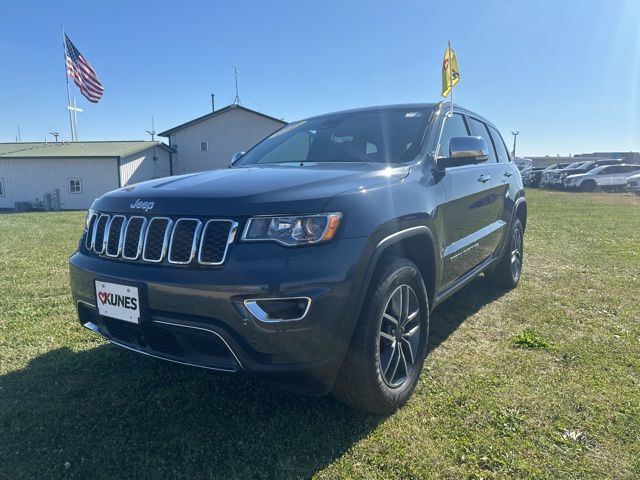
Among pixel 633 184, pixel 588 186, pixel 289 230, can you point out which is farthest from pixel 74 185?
pixel 633 184

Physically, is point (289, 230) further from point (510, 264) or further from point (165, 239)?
point (510, 264)

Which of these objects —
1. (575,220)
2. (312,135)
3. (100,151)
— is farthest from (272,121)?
(312,135)

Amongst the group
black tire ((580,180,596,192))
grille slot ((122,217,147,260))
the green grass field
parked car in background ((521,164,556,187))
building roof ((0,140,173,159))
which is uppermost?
building roof ((0,140,173,159))

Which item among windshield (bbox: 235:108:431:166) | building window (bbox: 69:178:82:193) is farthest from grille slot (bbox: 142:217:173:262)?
building window (bbox: 69:178:82:193)

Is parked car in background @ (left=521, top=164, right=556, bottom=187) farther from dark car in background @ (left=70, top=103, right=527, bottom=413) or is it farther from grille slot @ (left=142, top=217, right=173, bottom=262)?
grille slot @ (left=142, top=217, right=173, bottom=262)

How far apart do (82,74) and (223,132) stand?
25.9 feet

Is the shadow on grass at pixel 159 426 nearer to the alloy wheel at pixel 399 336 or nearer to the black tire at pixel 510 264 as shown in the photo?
Result: the alloy wheel at pixel 399 336

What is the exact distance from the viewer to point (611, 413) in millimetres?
2719

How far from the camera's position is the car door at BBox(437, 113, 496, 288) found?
10.8ft

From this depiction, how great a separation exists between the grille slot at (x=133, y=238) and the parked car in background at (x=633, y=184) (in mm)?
28701

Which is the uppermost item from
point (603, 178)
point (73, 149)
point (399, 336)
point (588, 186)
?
point (73, 149)

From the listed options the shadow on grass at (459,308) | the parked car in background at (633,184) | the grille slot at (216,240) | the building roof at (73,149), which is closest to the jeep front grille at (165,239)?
the grille slot at (216,240)

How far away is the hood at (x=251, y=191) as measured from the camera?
2195 millimetres

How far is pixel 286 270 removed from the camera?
207 centimetres
